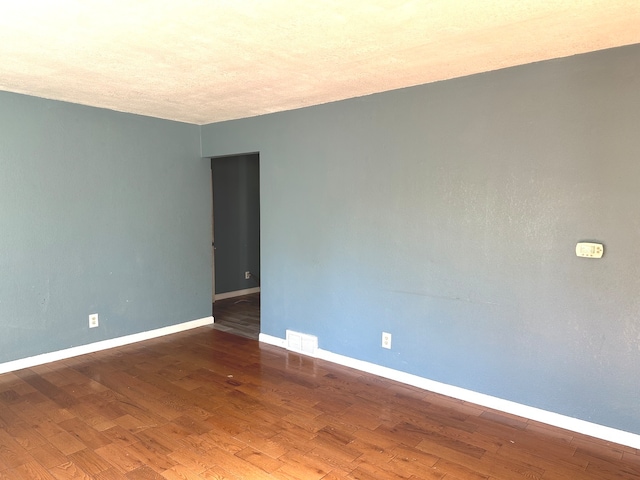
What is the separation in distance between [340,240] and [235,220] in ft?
10.2

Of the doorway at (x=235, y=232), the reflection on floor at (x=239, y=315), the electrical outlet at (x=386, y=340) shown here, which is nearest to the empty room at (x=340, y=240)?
the electrical outlet at (x=386, y=340)

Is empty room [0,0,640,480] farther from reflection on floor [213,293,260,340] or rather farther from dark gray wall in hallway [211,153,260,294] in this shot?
dark gray wall in hallway [211,153,260,294]

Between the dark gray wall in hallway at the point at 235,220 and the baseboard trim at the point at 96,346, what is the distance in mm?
1437

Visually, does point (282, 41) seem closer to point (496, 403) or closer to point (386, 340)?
point (386, 340)

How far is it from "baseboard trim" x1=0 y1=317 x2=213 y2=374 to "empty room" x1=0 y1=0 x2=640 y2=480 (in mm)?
18

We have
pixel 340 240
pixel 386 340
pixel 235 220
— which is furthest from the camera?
pixel 235 220

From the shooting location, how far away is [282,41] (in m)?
2.33

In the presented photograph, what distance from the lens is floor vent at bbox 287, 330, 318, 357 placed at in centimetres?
395

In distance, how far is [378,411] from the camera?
2.92 metres

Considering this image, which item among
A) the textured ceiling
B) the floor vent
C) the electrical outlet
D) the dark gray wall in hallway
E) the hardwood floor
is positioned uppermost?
the textured ceiling

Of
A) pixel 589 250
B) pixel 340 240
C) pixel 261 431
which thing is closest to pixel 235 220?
pixel 340 240

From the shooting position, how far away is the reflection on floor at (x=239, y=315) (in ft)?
15.7

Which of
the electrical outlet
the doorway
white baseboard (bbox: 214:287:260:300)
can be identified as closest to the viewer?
the electrical outlet

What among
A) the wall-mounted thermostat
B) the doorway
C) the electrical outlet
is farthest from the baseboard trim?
the wall-mounted thermostat
